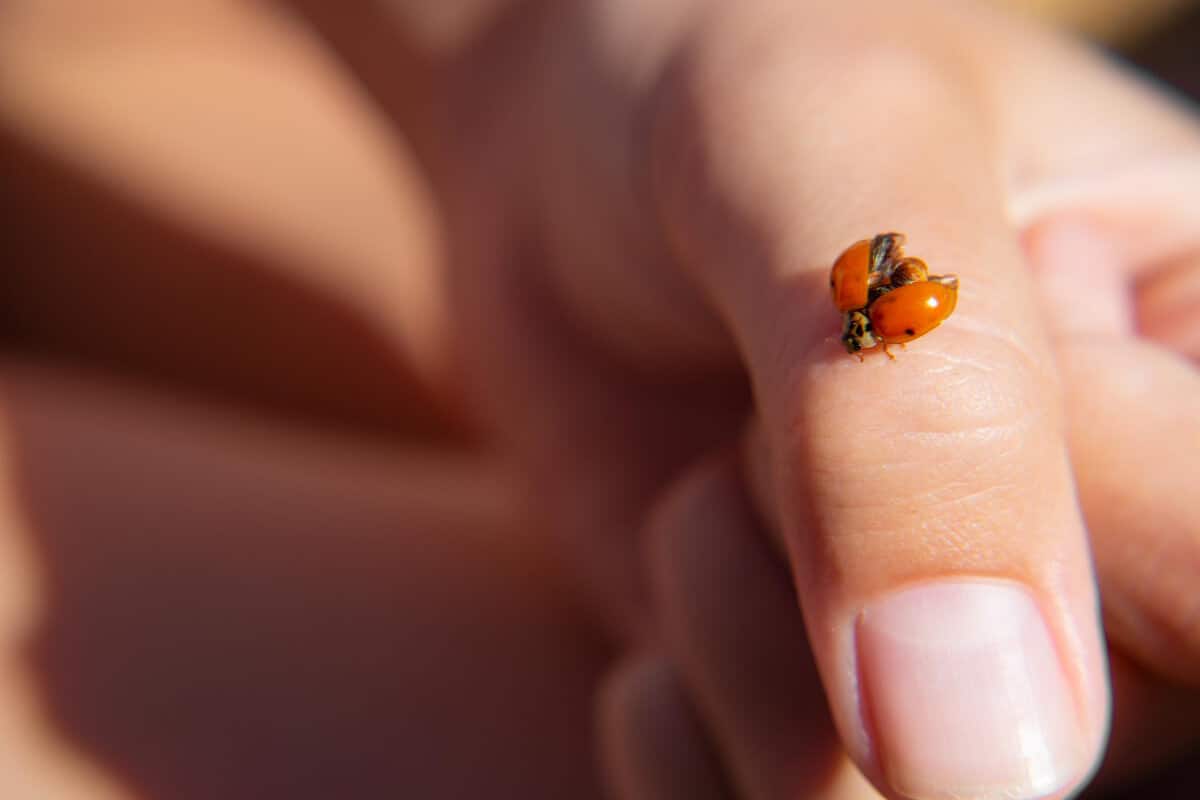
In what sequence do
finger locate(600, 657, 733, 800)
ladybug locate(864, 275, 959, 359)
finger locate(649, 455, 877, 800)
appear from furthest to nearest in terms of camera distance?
finger locate(600, 657, 733, 800)
finger locate(649, 455, 877, 800)
ladybug locate(864, 275, 959, 359)

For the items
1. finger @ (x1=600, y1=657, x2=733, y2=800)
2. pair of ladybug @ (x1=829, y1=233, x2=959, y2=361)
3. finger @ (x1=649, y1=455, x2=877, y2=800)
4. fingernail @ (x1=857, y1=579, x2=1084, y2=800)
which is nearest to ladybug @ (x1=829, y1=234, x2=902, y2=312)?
pair of ladybug @ (x1=829, y1=233, x2=959, y2=361)

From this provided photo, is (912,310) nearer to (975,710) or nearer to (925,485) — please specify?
(925,485)

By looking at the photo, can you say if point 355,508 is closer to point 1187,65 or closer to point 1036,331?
point 1036,331

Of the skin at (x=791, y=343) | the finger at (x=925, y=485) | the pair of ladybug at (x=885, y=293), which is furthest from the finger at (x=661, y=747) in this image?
the pair of ladybug at (x=885, y=293)

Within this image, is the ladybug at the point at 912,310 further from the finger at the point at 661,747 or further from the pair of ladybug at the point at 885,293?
the finger at the point at 661,747

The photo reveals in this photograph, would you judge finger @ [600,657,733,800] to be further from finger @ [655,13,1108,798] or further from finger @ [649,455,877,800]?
finger @ [655,13,1108,798]

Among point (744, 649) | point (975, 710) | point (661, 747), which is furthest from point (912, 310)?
point (661, 747)
